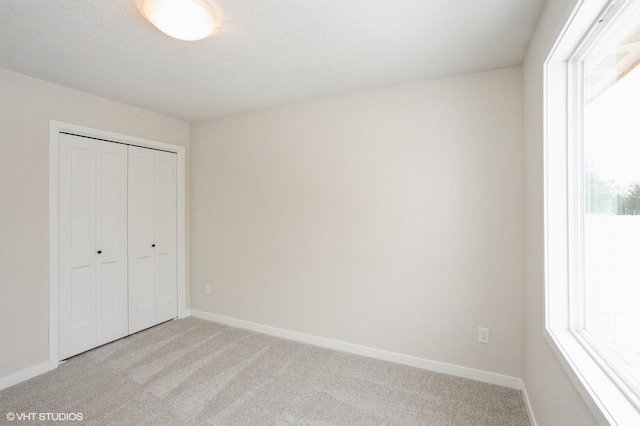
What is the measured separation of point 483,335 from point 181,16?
2970 millimetres

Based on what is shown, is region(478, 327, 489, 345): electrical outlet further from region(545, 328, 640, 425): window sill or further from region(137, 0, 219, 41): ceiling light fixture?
region(137, 0, 219, 41): ceiling light fixture

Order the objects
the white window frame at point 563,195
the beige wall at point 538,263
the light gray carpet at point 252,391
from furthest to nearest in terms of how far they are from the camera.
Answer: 1. the light gray carpet at point 252,391
2. the white window frame at point 563,195
3. the beige wall at point 538,263

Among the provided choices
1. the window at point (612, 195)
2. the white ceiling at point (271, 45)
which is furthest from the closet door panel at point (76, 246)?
the window at point (612, 195)

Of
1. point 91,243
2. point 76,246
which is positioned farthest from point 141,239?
point 76,246

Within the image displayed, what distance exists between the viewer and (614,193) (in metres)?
1.14

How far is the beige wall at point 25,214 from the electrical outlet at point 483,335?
364cm

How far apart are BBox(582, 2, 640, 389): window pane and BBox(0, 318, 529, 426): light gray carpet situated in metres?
1.14

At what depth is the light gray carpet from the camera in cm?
193

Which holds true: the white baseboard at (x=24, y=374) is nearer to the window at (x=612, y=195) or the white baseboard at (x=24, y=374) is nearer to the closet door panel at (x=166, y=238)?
the closet door panel at (x=166, y=238)

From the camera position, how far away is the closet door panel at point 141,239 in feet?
10.5

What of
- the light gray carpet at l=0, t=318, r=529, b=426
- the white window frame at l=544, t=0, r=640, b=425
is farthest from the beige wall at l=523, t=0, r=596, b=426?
the light gray carpet at l=0, t=318, r=529, b=426

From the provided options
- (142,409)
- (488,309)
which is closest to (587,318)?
(488,309)

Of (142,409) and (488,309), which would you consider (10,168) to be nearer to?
(142,409)

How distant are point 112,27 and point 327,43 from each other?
132 cm
